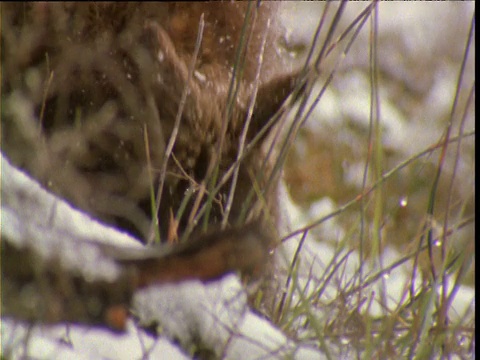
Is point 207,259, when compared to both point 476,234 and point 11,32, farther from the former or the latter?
point 11,32

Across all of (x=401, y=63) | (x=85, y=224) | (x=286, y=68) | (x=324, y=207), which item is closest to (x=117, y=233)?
(x=85, y=224)

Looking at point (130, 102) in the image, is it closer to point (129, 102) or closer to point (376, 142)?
point (129, 102)

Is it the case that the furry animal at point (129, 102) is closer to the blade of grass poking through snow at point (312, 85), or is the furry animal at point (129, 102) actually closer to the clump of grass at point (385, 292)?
the blade of grass poking through snow at point (312, 85)

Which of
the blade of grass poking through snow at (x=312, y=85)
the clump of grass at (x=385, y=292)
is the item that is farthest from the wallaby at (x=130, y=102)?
the clump of grass at (x=385, y=292)

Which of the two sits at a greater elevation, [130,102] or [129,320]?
[130,102]

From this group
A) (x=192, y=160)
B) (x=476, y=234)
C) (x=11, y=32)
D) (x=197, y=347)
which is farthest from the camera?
(x=192, y=160)

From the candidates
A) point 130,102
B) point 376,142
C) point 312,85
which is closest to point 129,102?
point 130,102

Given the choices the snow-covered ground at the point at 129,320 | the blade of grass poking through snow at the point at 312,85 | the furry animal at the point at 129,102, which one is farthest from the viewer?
the furry animal at the point at 129,102

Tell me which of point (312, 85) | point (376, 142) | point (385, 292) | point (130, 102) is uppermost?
point (130, 102)

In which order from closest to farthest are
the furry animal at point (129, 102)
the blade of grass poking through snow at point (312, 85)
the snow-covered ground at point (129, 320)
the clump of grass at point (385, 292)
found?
1. the snow-covered ground at point (129, 320)
2. the clump of grass at point (385, 292)
3. the blade of grass poking through snow at point (312, 85)
4. the furry animal at point (129, 102)

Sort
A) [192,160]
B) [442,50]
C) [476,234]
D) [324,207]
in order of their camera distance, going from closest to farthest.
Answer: [476,234]
[192,160]
[324,207]
[442,50]

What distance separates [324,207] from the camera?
4930 millimetres

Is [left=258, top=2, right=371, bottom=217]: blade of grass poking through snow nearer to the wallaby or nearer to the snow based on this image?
the wallaby

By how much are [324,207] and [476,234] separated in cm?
336
